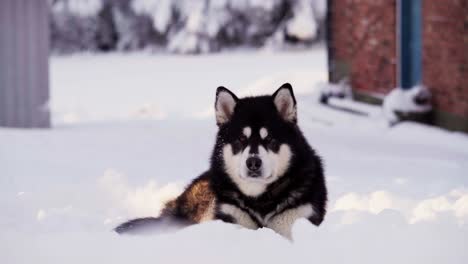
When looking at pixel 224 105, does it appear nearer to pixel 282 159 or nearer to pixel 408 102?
pixel 282 159

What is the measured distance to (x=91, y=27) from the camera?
3188 cm

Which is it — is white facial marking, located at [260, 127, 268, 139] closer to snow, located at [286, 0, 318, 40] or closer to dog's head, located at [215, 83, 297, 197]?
dog's head, located at [215, 83, 297, 197]

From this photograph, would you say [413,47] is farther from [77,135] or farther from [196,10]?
[196,10]

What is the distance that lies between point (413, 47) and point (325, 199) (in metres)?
8.36

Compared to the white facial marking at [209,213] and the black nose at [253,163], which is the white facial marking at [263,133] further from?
the white facial marking at [209,213]

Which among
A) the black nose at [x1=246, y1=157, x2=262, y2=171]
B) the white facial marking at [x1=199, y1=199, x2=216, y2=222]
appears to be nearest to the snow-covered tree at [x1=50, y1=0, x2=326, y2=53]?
the white facial marking at [x1=199, y1=199, x2=216, y2=222]

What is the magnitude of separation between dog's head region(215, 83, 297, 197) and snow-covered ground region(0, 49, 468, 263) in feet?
1.29

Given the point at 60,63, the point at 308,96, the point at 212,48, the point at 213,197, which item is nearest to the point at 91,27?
the point at 60,63

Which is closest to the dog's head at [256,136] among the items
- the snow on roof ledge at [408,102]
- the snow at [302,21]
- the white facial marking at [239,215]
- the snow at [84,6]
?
the white facial marking at [239,215]

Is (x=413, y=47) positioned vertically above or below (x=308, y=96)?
above

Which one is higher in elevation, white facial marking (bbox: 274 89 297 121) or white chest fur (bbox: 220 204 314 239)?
white facial marking (bbox: 274 89 297 121)

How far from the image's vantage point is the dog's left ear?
624cm

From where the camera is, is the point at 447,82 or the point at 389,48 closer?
the point at 447,82

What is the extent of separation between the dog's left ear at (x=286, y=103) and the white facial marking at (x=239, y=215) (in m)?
0.65
